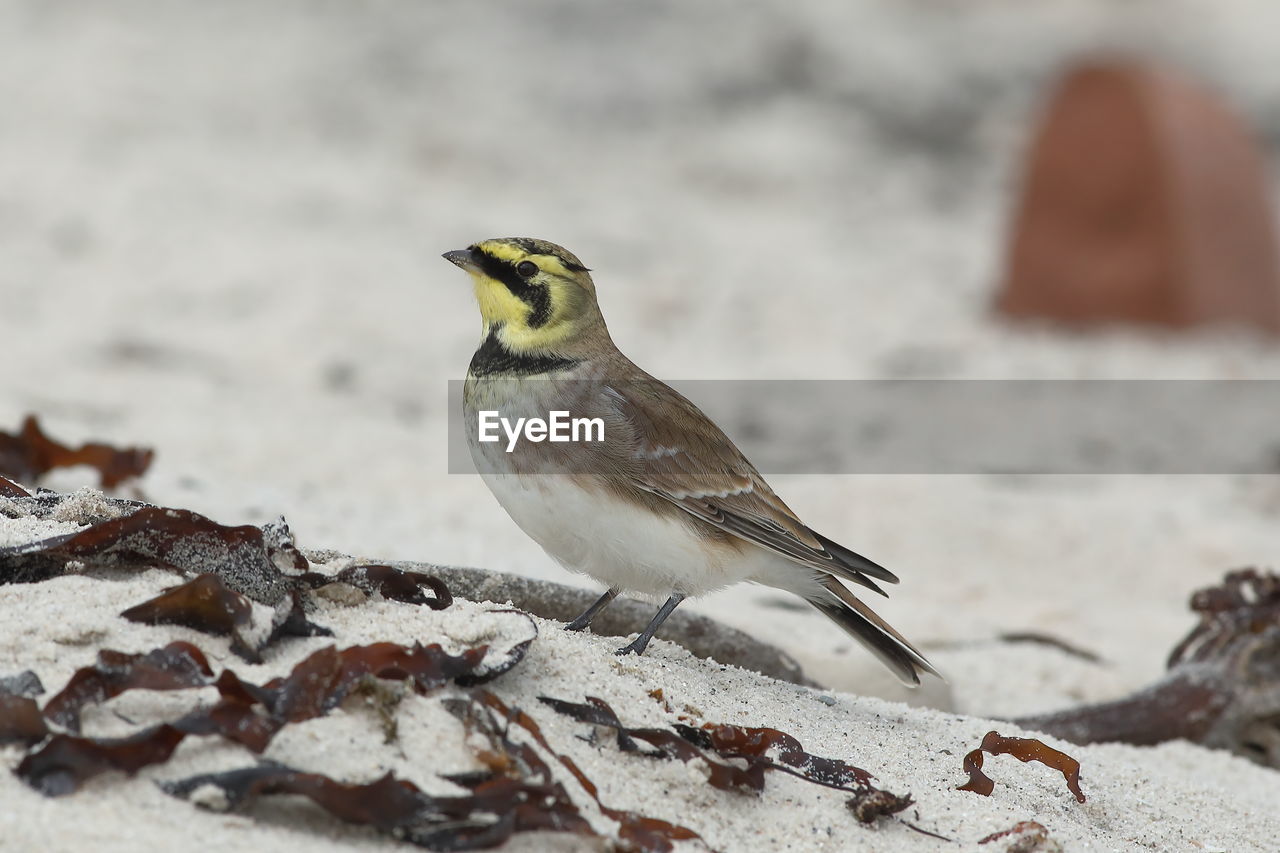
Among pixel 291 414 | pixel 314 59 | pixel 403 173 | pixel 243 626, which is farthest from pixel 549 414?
pixel 314 59

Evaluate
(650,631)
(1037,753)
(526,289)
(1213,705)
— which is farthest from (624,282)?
(1037,753)

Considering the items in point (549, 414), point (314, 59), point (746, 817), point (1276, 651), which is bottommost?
point (746, 817)

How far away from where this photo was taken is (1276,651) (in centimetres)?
522

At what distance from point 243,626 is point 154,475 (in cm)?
323

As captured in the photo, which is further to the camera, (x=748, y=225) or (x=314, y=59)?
(x=314, y=59)

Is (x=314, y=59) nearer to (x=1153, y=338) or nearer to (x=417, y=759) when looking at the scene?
(x=1153, y=338)

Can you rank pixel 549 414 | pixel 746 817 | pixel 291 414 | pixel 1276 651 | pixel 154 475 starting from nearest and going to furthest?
1. pixel 746 817
2. pixel 549 414
3. pixel 1276 651
4. pixel 154 475
5. pixel 291 414

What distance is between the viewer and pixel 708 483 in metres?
4.15

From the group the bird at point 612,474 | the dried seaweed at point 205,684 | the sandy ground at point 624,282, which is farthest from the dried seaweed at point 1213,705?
the dried seaweed at point 205,684

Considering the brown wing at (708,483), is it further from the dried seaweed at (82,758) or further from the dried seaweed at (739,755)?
the dried seaweed at (82,758)

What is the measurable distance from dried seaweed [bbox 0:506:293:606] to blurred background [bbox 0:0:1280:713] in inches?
75.2

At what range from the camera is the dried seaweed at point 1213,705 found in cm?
492

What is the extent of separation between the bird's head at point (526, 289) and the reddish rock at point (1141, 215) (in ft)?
29.1

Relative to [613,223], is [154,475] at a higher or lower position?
lower
